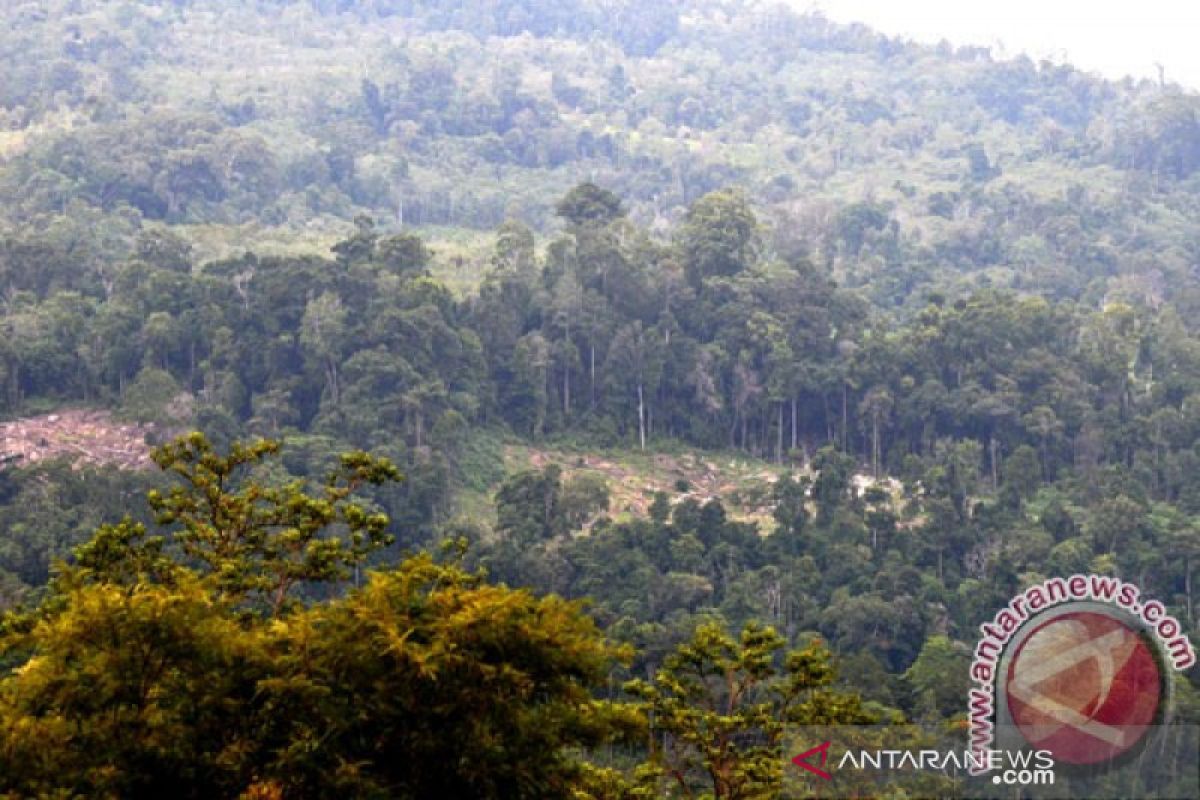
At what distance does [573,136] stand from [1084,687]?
204 ft

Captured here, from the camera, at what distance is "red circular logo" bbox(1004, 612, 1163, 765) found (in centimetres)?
1033

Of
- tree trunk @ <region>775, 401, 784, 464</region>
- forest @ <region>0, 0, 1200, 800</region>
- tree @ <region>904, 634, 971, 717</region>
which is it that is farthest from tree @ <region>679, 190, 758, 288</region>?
tree @ <region>904, 634, 971, 717</region>

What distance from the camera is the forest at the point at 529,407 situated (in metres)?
10.7

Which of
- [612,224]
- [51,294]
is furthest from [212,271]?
[612,224]

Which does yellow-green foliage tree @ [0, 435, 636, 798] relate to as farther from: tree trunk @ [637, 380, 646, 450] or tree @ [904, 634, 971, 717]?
tree trunk @ [637, 380, 646, 450]

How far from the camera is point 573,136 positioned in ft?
236

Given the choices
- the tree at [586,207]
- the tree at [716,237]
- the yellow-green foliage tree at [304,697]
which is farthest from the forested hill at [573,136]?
the yellow-green foliage tree at [304,697]

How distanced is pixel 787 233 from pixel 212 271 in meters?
23.0

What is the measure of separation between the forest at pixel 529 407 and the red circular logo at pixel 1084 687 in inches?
111

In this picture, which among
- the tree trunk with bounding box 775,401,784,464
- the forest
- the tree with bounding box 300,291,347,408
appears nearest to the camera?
the forest

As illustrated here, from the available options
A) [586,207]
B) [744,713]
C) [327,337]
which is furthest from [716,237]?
[744,713]

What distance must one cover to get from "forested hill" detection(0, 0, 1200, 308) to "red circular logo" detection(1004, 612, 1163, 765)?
111ft

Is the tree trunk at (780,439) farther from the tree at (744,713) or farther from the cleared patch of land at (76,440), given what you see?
the tree at (744,713)

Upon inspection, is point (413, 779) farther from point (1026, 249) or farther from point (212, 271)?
point (1026, 249)
